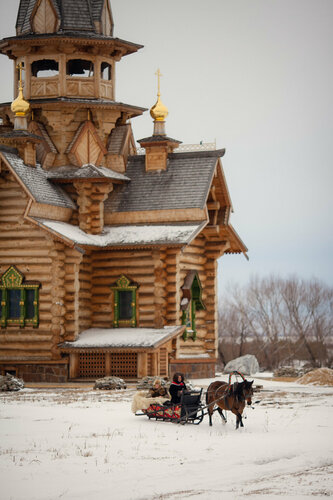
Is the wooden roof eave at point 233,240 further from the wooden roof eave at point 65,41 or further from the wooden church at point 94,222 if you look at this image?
the wooden roof eave at point 65,41

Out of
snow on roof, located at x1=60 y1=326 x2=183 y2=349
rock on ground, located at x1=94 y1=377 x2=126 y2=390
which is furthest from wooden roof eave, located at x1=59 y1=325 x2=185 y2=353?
rock on ground, located at x1=94 y1=377 x2=126 y2=390

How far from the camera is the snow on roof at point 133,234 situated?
1364 inches

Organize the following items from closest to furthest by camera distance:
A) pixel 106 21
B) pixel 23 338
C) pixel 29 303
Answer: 1. pixel 23 338
2. pixel 29 303
3. pixel 106 21

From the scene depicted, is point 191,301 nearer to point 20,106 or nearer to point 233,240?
point 233,240

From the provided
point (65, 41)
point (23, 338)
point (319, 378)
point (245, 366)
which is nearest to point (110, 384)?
point (23, 338)

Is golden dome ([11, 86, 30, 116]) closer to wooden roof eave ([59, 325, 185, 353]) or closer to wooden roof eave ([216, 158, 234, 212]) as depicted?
wooden roof eave ([216, 158, 234, 212])

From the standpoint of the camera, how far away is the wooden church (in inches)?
1353

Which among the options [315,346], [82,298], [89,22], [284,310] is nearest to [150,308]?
[82,298]

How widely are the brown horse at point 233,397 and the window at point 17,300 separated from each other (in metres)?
15.5

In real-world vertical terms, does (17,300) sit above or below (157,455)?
above

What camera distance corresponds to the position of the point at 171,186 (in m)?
37.3

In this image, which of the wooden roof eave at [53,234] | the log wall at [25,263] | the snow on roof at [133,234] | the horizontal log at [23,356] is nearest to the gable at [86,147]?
the snow on roof at [133,234]

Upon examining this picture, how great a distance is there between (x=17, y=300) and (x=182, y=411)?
15.7 m

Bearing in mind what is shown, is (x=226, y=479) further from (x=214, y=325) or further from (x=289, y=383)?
(x=214, y=325)
